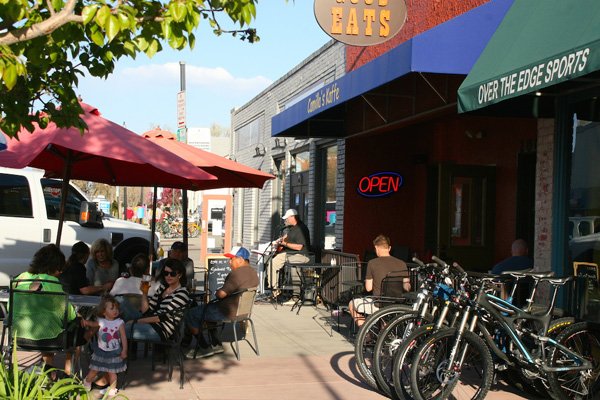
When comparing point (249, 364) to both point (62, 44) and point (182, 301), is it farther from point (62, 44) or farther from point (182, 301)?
point (62, 44)

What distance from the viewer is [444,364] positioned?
527cm

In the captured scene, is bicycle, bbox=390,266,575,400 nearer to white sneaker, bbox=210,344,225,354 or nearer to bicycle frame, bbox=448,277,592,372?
bicycle frame, bbox=448,277,592,372

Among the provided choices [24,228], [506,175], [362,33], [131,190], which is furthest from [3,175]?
[131,190]

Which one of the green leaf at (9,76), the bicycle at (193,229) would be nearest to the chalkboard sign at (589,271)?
the green leaf at (9,76)

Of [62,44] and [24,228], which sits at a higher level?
[62,44]

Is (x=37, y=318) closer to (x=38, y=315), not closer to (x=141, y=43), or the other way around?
(x=38, y=315)

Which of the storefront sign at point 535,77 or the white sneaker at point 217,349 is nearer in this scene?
the storefront sign at point 535,77

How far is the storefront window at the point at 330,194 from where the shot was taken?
13711 millimetres

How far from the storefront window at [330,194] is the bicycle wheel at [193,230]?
29671mm

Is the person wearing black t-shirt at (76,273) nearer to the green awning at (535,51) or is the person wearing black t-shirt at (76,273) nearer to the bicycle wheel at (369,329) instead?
the bicycle wheel at (369,329)

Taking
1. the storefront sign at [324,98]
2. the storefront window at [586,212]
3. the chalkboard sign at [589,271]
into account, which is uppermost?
Answer: the storefront sign at [324,98]

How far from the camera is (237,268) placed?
7.59 metres

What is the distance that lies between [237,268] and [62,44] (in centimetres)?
367

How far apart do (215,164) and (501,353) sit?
14.8 ft
